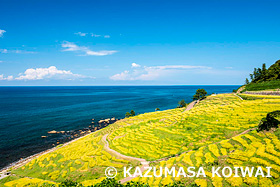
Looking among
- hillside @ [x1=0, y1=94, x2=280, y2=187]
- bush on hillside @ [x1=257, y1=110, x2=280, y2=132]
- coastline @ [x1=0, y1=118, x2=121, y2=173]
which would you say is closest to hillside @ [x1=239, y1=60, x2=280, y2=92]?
hillside @ [x1=0, y1=94, x2=280, y2=187]

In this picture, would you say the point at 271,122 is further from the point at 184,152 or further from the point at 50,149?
the point at 50,149

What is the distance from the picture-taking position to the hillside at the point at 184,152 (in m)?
23.1

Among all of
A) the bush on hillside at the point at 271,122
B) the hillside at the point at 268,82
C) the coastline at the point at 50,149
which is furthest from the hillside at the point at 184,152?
the hillside at the point at 268,82

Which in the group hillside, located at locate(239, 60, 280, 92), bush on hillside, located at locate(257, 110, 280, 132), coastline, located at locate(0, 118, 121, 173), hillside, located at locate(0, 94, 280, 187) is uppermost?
hillside, located at locate(239, 60, 280, 92)

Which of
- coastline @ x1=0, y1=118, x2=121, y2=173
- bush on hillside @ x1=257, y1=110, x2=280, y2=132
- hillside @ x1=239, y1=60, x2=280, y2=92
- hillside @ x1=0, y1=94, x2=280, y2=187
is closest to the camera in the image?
hillside @ x1=0, y1=94, x2=280, y2=187

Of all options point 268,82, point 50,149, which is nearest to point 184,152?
point 50,149

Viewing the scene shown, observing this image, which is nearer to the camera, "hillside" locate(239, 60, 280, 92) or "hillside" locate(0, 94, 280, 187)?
"hillside" locate(0, 94, 280, 187)

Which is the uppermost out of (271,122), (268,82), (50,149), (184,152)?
(268,82)

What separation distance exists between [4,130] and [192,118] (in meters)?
A: 106

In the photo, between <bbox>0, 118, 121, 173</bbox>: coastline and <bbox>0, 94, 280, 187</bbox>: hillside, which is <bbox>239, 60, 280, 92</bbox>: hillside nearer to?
<bbox>0, 94, 280, 187</bbox>: hillside

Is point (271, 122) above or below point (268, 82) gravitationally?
below

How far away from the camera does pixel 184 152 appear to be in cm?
3353

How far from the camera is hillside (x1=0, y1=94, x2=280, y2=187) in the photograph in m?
23.1

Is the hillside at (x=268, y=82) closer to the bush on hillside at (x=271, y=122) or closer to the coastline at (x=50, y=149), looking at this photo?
the bush on hillside at (x=271, y=122)
